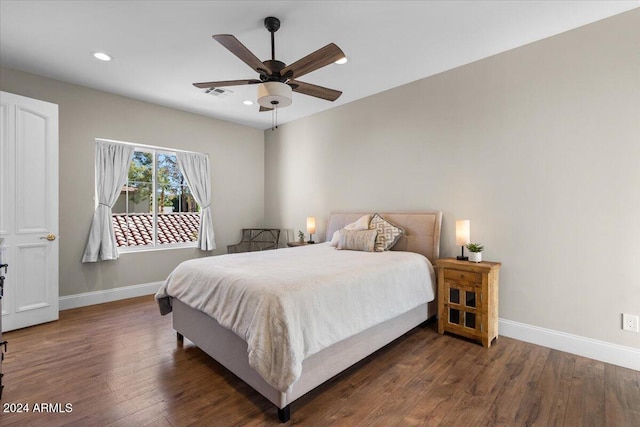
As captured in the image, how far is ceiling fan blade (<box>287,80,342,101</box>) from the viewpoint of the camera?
8.50 feet

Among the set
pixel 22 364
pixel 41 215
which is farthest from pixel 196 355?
pixel 41 215

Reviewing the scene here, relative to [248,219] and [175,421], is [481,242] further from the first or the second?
[248,219]

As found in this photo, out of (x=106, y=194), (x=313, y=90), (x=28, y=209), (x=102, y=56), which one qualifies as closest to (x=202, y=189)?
(x=106, y=194)

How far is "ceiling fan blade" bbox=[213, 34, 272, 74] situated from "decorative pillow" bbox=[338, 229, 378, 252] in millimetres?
2079

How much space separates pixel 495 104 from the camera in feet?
10.3

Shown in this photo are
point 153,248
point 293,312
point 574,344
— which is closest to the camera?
point 293,312

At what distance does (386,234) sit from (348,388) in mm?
1848

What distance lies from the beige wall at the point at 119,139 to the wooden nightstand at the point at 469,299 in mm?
3921

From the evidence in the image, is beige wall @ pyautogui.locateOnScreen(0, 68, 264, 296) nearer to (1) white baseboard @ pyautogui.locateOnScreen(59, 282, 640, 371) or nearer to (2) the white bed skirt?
(2) the white bed skirt

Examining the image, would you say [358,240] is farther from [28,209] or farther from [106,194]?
[28,209]

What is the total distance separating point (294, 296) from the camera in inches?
73.8

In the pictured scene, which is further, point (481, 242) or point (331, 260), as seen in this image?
point (481, 242)

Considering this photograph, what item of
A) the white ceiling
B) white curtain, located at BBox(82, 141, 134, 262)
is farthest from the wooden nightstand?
white curtain, located at BBox(82, 141, 134, 262)

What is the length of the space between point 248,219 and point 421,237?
3534 mm
